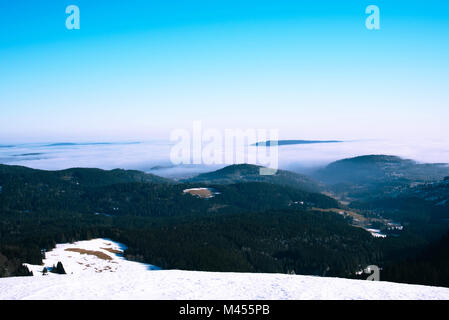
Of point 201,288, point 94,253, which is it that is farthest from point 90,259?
point 201,288

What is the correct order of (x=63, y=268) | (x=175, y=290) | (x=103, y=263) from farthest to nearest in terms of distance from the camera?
(x=103, y=263), (x=63, y=268), (x=175, y=290)

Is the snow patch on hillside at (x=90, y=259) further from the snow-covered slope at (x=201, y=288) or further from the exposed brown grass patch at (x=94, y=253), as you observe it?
the snow-covered slope at (x=201, y=288)

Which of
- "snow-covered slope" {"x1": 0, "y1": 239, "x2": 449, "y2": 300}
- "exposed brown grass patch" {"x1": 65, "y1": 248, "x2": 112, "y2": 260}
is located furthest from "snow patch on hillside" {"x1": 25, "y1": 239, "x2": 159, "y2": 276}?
"snow-covered slope" {"x1": 0, "y1": 239, "x2": 449, "y2": 300}

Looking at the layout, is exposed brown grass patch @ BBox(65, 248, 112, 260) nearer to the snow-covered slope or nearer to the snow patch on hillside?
the snow patch on hillside

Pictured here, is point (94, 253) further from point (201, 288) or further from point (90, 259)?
point (201, 288)

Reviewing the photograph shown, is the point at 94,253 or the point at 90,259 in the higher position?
the point at 90,259

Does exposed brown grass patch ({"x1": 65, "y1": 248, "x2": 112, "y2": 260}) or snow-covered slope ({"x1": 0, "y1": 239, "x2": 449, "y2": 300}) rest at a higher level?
snow-covered slope ({"x1": 0, "y1": 239, "x2": 449, "y2": 300})

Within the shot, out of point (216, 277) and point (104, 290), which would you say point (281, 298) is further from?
point (104, 290)

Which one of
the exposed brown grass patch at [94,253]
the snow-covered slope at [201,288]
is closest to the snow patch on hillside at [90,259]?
the exposed brown grass patch at [94,253]
